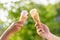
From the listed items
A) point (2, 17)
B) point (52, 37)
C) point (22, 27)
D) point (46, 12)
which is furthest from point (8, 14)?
point (52, 37)

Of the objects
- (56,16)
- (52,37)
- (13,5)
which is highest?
(13,5)

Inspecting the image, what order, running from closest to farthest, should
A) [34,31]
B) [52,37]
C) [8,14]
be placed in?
1. [52,37]
2. [34,31]
3. [8,14]

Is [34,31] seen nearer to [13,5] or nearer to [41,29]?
[41,29]

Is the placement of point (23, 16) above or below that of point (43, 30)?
above

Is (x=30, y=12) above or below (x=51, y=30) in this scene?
above

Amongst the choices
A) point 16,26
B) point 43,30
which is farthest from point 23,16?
point 43,30

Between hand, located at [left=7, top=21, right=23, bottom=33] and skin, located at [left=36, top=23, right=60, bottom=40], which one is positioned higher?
hand, located at [left=7, top=21, right=23, bottom=33]

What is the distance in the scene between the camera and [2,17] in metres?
1.85

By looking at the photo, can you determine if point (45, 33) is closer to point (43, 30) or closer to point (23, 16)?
point (43, 30)

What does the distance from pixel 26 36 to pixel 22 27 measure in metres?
0.09

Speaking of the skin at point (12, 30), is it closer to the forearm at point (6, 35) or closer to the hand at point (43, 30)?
the forearm at point (6, 35)

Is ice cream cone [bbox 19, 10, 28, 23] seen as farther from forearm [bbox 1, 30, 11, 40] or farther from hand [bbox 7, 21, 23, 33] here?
forearm [bbox 1, 30, 11, 40]

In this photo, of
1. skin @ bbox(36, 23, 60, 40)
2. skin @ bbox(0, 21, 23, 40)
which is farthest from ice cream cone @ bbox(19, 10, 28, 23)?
skin @ bbox(36, 23, 60, 40)

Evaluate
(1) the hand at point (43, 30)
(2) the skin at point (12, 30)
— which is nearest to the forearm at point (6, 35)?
(2) the skin at point (12, 30)
